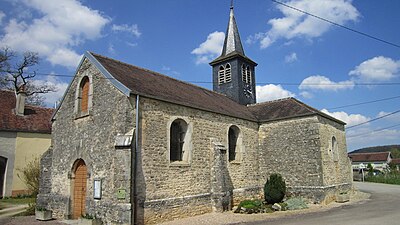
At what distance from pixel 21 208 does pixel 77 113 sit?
22.2 ft

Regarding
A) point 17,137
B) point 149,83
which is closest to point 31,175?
point 17,137

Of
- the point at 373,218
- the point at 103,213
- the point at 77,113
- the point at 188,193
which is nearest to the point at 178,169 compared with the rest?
the point at 188,193

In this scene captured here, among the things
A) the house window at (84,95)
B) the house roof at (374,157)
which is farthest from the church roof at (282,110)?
Answer: the house roof at (374,157)

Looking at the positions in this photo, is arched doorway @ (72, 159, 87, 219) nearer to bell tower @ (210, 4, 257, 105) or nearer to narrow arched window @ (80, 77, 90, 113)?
narrow arched window @ (80, 77, 90, 113)

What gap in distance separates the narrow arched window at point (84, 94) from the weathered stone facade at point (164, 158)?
0.27m

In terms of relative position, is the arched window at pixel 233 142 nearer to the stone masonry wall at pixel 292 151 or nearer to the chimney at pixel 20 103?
the stone masonry wall at pixel 292 151

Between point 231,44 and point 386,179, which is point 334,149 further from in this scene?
point 386,179

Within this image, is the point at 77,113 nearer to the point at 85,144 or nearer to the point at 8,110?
the point at 85,144

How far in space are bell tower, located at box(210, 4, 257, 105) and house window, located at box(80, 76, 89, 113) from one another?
35.6 feet

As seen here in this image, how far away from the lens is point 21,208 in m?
15.7

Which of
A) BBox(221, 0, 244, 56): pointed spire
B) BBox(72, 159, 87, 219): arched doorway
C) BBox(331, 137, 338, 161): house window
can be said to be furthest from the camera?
BBox(221, 0, 244, 56): pointed spire

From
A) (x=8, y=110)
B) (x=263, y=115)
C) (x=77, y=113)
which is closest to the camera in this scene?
(x=77, y=113)

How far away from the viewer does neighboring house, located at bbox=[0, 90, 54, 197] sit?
64.4 ft

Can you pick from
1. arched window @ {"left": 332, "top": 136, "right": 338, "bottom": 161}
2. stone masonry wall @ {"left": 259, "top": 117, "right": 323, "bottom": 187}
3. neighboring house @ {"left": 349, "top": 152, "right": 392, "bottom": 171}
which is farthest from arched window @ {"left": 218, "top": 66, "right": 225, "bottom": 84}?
neighboring house @ {"left": 349, "top": 152, "right": 392, "bottom": 171}
